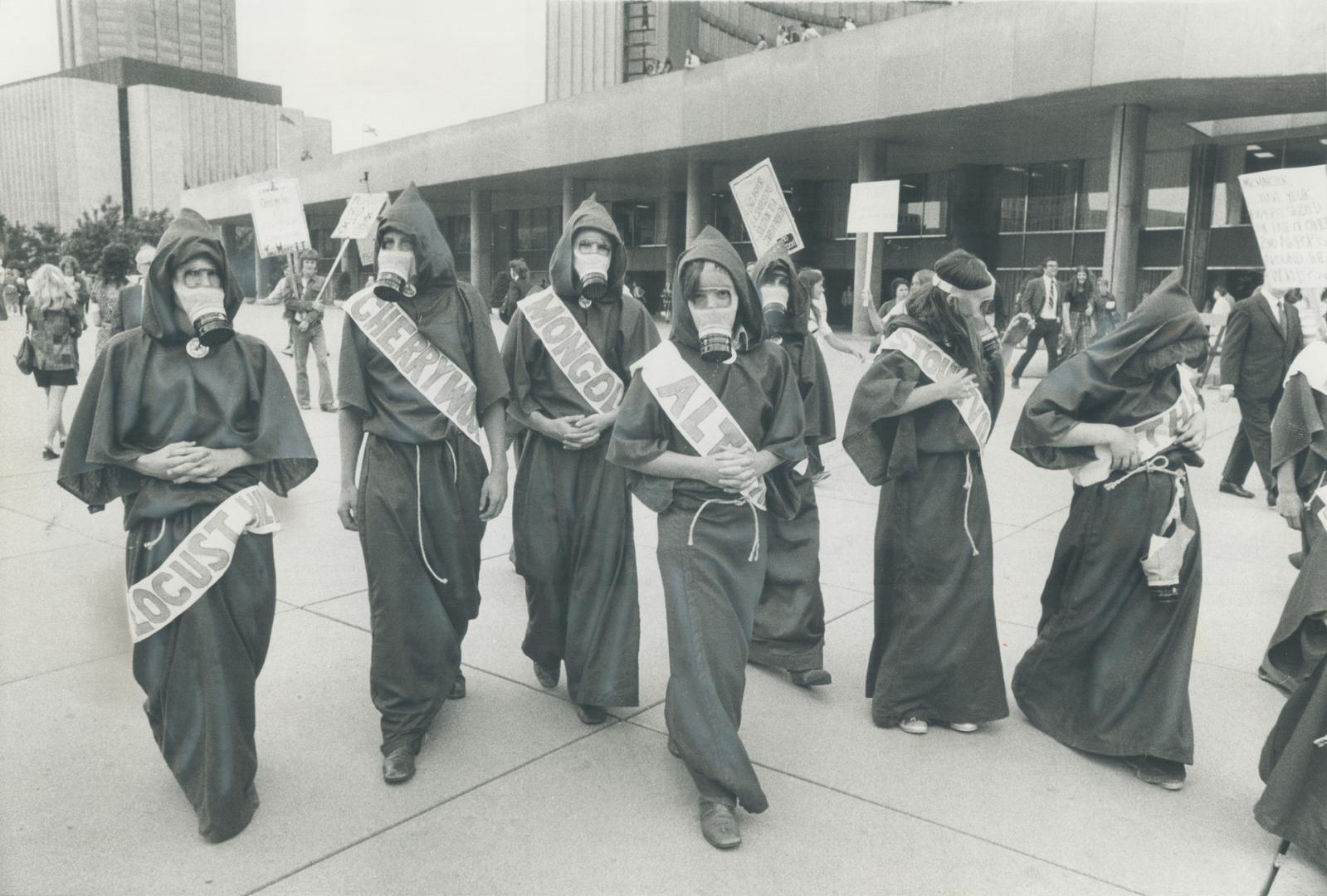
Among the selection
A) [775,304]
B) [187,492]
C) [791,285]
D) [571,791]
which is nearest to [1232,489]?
[775,304]

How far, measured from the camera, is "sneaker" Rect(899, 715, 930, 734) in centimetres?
397

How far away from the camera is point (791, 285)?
17.5 feet

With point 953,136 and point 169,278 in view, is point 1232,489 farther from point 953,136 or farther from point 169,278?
point 953,136

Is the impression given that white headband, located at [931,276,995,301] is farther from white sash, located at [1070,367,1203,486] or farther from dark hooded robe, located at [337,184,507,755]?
dark hooded robe, located at [337,184,507,755]

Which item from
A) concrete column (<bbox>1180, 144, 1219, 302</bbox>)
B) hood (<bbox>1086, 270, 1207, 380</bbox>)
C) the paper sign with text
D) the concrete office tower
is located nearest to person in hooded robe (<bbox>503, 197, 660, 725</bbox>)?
the concrete office tower

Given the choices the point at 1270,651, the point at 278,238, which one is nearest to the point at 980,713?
the point at 1270,651

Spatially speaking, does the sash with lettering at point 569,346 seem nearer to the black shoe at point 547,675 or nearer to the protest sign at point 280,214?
the black shoe at point 547,675

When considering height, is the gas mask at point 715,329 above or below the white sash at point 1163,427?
above

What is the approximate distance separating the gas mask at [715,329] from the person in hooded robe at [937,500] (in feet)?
2.67

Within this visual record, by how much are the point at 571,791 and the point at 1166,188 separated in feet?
93.8

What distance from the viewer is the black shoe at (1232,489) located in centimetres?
838

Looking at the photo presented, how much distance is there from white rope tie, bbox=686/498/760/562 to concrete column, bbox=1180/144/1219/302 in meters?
25.9

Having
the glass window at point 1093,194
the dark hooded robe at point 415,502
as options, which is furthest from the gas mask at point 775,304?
the glass window at point 1093,194

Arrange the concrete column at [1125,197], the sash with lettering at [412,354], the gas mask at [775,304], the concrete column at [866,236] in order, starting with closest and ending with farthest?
the sash with lettering at [412,354] → the gas mask at [775,304] → the concrete column at [1125,197] → the concrete column at [866,236]
